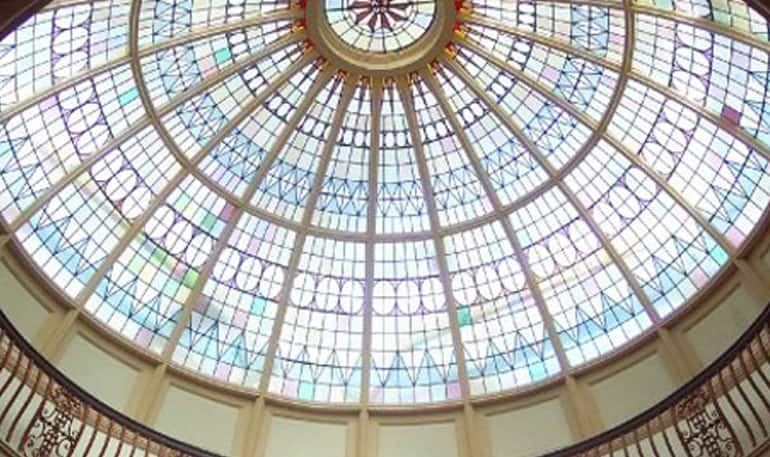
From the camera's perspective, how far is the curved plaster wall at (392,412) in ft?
65.2

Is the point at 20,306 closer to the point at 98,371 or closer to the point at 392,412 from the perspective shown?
the point at 98,371

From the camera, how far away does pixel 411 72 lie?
23.8m

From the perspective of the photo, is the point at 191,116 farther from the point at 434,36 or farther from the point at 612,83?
the point at 612,83

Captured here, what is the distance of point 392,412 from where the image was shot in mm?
23000

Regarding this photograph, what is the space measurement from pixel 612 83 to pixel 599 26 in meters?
1.66

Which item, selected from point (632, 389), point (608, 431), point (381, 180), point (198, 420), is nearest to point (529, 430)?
point (632, 389)

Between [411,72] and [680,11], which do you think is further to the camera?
[411,72]

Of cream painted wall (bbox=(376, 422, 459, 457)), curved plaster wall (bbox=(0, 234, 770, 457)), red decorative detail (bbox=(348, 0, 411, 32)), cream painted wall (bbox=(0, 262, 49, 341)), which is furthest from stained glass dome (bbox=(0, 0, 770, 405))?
cream painted wall (bbox=(376, 422, 459, 457))

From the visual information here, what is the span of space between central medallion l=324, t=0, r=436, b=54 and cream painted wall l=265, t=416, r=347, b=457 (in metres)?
11.5

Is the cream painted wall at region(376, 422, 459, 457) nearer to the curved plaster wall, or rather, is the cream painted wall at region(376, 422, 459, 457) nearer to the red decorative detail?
the curved plaster wall

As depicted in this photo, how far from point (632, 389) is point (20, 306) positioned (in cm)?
1644

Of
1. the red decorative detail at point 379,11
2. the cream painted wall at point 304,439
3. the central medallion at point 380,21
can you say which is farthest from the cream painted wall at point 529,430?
the red decorative detail at point 379,11

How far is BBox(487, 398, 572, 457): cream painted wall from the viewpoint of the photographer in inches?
837

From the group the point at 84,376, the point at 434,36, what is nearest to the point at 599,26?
the point at 434,36
